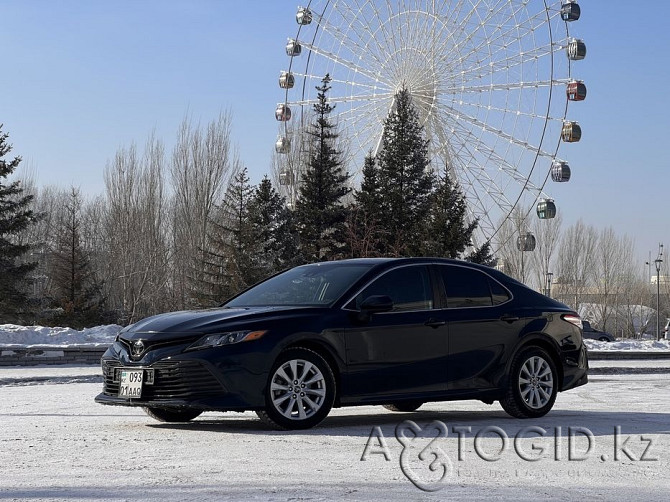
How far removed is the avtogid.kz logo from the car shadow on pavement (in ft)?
0.27

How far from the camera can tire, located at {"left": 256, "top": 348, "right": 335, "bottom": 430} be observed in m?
8.99

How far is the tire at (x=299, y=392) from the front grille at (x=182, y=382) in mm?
478

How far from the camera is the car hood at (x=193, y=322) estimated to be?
8953 mm

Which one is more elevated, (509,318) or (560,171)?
(560,171)

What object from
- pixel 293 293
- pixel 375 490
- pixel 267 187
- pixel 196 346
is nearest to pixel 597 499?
pixel 375 490

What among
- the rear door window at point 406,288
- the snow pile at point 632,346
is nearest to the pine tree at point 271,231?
the snow pile at point 632,346

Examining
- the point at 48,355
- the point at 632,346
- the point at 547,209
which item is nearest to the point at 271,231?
the point at 547,209

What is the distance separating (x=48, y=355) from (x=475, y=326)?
1543 centimetres

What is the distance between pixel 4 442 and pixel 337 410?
4.12m

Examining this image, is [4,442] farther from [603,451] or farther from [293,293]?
[603,451]

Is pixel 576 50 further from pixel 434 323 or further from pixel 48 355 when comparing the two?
pixel 434 323

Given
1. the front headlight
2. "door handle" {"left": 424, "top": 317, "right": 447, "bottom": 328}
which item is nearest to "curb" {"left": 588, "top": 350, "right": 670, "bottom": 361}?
"door handle" {"left": 424, "top": 317, "right": 447, "bottom": 328}

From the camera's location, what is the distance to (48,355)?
23641mm

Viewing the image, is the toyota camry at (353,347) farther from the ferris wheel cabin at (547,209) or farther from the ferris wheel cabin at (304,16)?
the ferris wheel cabin at (304,16)
